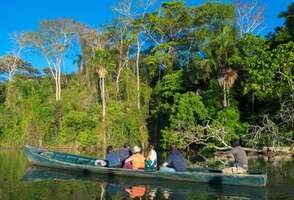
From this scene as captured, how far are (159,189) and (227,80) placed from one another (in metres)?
23.3

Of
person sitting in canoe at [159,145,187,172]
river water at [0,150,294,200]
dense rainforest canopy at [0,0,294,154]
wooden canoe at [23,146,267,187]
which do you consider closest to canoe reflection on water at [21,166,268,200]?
river water at [0,150,294,200]

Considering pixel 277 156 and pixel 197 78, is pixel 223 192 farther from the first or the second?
pixel 197 78

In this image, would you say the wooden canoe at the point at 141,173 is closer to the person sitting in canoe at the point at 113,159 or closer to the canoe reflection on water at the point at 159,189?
the canoe reflection on water at the point at 159,189

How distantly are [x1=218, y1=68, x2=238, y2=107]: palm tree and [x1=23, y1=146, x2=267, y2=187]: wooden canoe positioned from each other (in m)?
17.3

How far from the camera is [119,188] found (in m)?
18.5

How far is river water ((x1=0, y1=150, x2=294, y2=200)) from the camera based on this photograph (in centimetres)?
1628

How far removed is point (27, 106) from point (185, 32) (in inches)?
677

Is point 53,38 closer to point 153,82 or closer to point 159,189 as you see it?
point 153,82

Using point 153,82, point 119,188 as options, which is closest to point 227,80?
point 153,82

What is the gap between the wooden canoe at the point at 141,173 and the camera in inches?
691

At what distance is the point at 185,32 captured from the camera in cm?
4975

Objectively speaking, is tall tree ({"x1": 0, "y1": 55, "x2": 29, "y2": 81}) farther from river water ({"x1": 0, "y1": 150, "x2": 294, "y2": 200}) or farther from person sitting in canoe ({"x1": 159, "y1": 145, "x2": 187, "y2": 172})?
person sitting in canoe ({"x1": 159, "y1": 145, "x2": 187, "y2": 172})

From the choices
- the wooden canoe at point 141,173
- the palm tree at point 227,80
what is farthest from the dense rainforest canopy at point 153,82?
the wooden canoe at point 141,173

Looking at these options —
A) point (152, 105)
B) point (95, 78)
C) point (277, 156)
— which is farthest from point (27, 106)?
point (277, 156)
